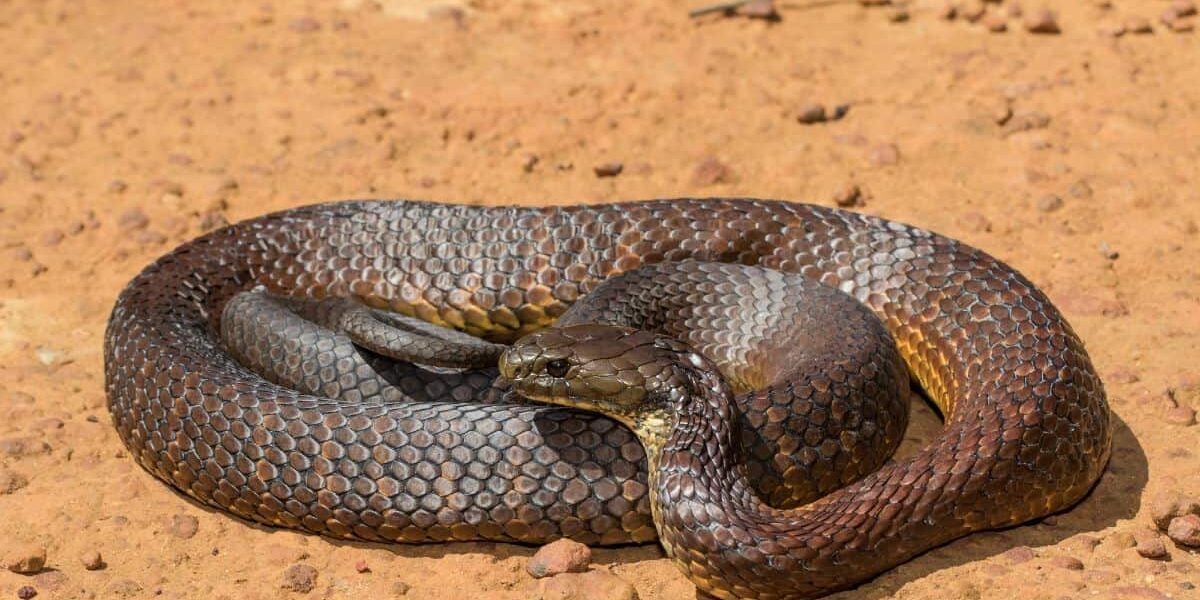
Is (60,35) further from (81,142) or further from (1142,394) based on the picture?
(1142,394)

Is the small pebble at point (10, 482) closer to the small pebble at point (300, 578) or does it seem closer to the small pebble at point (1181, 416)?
the small pebble at point (300, 578)

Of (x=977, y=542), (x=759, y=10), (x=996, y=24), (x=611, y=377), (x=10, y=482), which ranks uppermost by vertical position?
(x=611, y=377)

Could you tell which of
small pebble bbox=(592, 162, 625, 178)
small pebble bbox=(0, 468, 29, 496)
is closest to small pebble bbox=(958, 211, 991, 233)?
small pebble bbox=(592, 162, 625, 178)

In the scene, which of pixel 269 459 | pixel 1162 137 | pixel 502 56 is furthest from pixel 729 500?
pixel 502 56

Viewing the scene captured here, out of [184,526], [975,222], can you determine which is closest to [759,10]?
[975,222]

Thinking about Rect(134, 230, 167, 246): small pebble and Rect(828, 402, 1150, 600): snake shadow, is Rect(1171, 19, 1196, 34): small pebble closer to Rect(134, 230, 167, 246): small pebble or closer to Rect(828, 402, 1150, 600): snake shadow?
Rect(828, 402, 1150, 600): snake shadow

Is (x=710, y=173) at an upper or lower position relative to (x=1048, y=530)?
upper

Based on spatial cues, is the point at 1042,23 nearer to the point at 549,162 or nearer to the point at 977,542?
the point at 549,162
